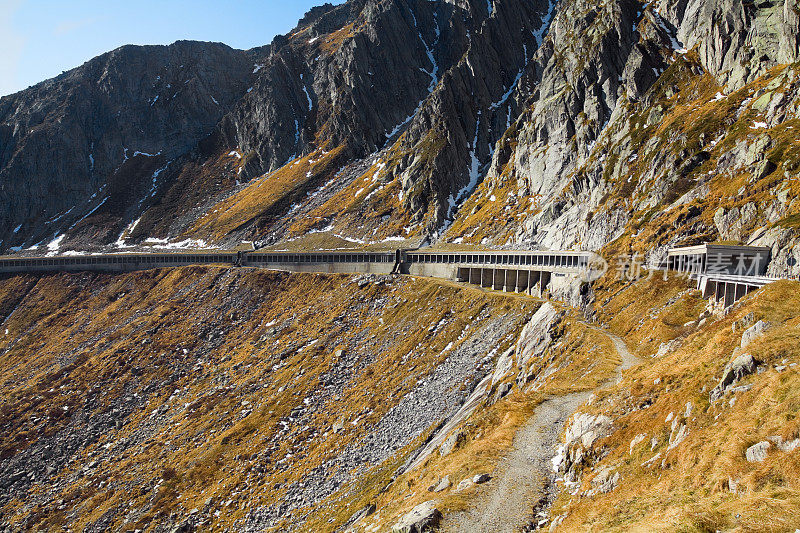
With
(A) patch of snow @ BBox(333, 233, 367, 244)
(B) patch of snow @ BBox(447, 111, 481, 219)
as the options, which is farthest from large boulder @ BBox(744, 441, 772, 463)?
(A) patch of snow @ BBox(333, 233, 367, 244)

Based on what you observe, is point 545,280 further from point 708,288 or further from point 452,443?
point 452,443

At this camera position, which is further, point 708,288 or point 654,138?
point 654,138

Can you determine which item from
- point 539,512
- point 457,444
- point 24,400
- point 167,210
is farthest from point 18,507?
point 167,210

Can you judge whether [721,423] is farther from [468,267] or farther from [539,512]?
[468,267]

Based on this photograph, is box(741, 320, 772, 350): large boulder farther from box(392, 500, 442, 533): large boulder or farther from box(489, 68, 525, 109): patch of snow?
box(489, 68, 525, 109): patch of snow

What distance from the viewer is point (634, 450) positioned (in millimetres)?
21375

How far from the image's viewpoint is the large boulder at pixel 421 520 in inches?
860

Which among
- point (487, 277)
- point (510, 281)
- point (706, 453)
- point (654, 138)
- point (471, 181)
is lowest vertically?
point (510, 281)

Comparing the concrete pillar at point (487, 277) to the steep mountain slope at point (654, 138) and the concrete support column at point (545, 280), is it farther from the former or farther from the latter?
the steep mountain slope at point (654, 138)

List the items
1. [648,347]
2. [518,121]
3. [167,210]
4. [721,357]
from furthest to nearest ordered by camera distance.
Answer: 1. [167,210]
2. [518,121]
3. [648,347]
4. [721,357]

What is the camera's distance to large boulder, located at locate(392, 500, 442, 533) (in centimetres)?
2183

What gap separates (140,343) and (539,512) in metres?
89.0

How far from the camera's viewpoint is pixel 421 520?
22234 millimetres

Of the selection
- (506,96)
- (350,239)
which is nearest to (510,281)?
(350,239)
